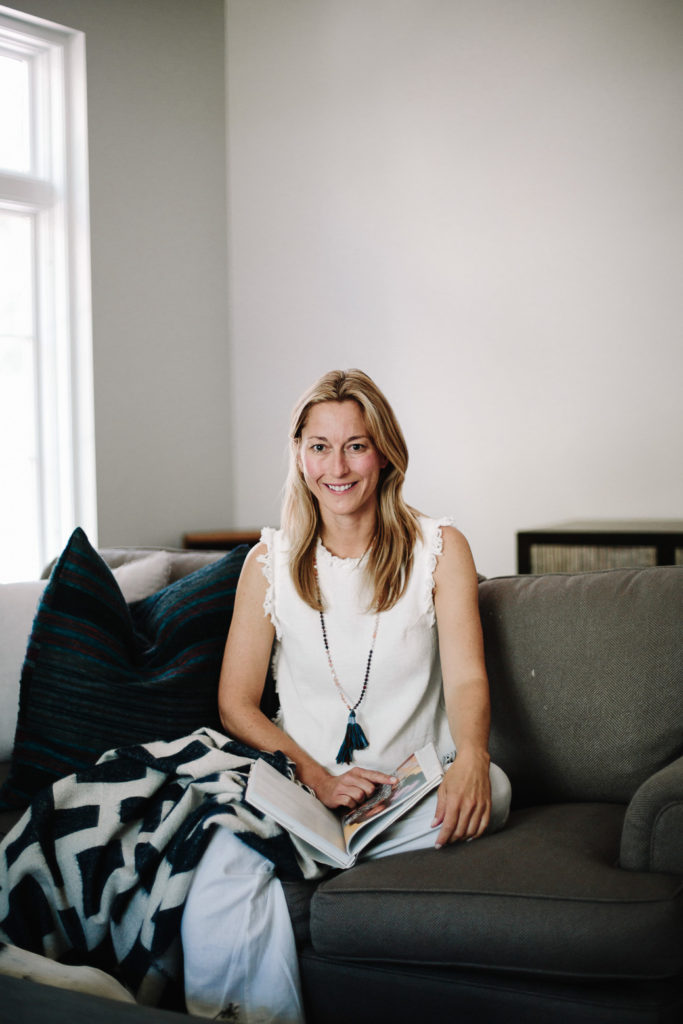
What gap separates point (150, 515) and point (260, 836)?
261 cm

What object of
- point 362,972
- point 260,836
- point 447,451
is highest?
point 447,451

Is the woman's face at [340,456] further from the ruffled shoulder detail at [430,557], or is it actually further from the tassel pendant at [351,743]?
the tassel pendant at [351,743]

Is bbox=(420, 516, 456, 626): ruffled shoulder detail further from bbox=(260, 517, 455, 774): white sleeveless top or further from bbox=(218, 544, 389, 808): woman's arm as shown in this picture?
bbox=(218, 544, 389, 808): woman's arm

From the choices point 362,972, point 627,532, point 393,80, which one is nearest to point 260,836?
point 362,972

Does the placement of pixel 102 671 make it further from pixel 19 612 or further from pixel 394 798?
pixel 394 798

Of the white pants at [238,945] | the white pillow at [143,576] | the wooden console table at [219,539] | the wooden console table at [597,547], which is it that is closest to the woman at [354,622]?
the white pants at [238,945]

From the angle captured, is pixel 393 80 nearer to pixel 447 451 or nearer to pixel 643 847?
pixel 447 451

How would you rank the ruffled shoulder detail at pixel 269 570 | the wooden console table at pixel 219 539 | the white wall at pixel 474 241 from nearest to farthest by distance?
1. the ruffled shoulder detail at pixel 269 570
2. the white wall at pixel 474 241
3. the wooden console table at pixel 219 539

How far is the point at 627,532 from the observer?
2.88 meters

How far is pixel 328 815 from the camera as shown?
1566 mm

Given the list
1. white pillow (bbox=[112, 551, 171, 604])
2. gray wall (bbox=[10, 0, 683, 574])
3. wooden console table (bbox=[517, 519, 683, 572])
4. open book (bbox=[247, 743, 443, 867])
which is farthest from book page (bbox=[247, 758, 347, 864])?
gray wall (bbox=[10, 0, 683, 574])

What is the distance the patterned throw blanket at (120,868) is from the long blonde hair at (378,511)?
432 millimetres

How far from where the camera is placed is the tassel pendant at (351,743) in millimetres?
1703

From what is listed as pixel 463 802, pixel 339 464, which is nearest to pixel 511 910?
pixel 463 802
